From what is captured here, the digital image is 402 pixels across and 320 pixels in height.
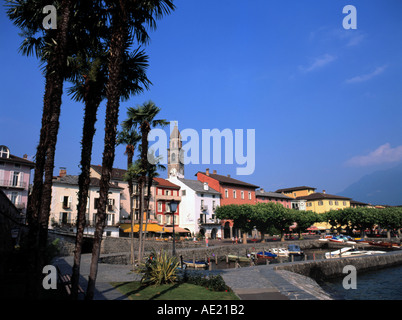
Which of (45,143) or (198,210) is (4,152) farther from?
(45,143)

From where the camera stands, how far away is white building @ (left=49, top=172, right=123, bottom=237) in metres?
47.6

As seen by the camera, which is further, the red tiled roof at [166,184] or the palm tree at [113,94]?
the red tiled roof at [166,184]

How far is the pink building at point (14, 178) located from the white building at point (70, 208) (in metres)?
4.08

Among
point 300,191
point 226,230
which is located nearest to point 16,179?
point 226,230

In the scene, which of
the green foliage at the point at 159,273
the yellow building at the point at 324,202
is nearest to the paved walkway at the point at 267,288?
the green foliage at the point at 159,273

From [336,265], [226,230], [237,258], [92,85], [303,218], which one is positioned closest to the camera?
[92,85]

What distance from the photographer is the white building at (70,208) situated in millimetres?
47625

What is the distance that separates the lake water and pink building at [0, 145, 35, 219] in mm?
41598

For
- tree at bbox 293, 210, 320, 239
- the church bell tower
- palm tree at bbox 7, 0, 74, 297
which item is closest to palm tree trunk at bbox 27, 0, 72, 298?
palm tree at bbox 7, 0, 74, 297

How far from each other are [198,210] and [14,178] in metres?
34.7

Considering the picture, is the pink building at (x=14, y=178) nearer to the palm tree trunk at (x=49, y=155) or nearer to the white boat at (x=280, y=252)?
the white boat at (x=280, y=252)

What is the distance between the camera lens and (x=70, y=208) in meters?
49.4
